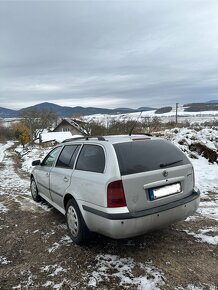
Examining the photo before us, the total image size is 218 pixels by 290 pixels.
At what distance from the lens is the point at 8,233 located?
4773mm

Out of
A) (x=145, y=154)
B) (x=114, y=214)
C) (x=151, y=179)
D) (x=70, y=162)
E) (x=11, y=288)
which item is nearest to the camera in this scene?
(x=11, y=288)

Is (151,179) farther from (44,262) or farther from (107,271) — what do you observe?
(44,262)

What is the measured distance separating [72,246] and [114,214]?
125cm

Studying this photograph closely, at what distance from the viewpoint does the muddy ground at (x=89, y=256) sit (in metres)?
3.13

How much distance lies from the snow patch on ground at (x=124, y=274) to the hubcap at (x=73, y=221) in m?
0.61

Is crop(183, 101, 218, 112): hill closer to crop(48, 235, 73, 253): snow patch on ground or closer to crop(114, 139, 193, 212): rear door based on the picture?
crop(114, 139, 193, 212): rear door

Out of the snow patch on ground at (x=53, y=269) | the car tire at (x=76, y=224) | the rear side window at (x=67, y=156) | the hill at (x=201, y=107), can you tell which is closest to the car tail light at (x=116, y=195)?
the car tire at (x=76, y=224)

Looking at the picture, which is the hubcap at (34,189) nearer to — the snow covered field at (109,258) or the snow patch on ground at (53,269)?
the snow covered field at (109,258)

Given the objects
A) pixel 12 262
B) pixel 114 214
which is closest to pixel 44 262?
pixel 12 262

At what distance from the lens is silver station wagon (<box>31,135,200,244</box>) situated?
3344mm

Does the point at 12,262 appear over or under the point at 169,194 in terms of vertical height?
under

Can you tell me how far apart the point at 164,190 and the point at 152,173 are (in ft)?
1.06

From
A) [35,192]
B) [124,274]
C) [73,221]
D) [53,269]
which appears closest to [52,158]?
[35,192]

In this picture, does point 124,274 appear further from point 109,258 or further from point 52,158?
point 52,158
